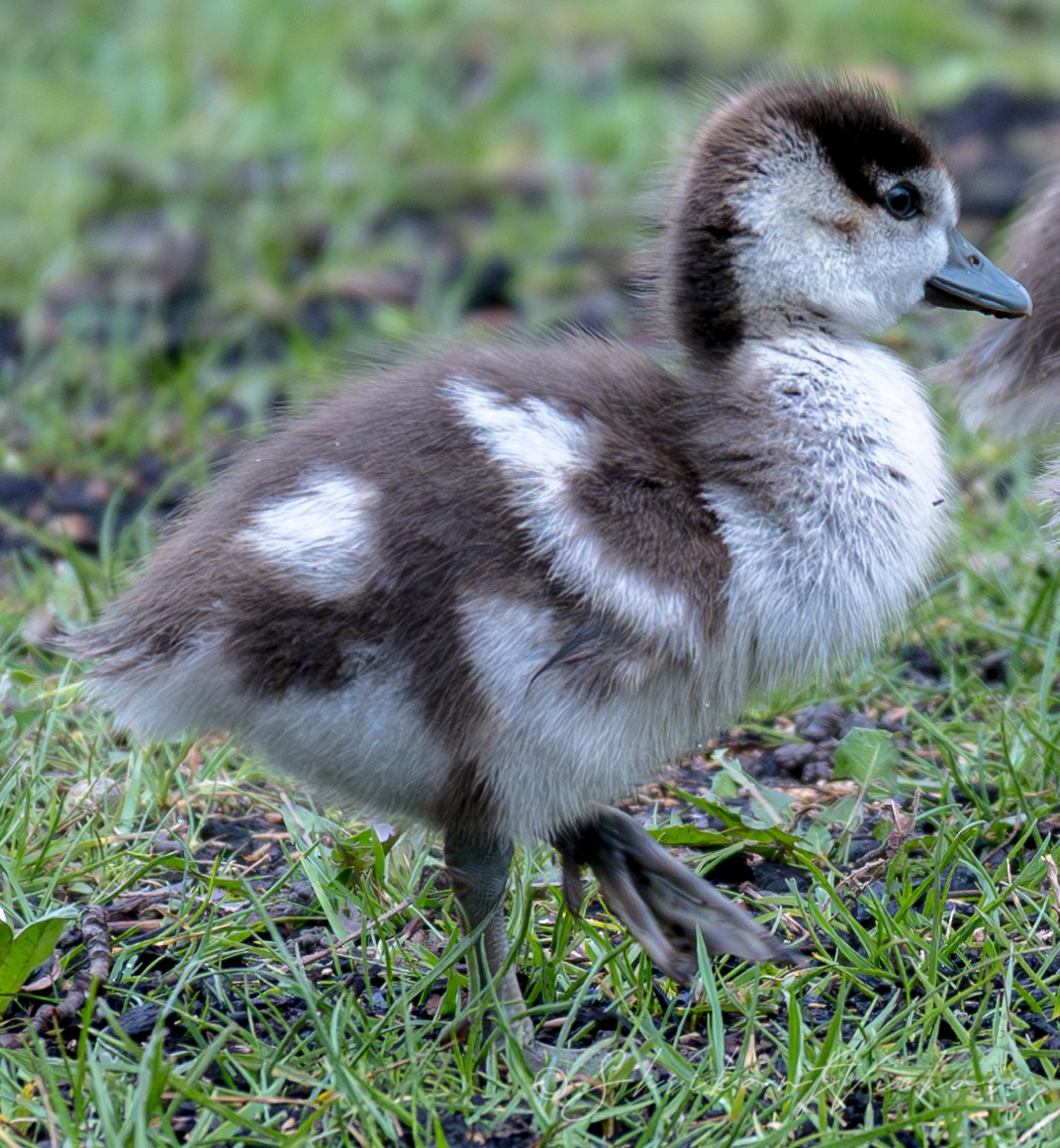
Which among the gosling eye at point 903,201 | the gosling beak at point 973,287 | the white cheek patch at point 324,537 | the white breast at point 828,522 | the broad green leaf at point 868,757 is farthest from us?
the broad green leaf at point 868,757

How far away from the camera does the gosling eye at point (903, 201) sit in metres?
2.55

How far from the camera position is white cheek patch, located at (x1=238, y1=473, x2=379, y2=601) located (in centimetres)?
222

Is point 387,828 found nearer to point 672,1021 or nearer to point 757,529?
point 672,1021

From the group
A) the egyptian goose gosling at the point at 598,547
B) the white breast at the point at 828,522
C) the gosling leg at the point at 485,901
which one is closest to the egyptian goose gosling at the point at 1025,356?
the egyptian goose gosling at the point at 598,547

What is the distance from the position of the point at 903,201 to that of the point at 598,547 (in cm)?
75

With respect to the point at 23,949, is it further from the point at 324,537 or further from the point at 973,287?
the point at 973,287

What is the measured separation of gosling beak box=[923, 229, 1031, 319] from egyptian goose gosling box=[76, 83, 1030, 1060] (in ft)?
0.22

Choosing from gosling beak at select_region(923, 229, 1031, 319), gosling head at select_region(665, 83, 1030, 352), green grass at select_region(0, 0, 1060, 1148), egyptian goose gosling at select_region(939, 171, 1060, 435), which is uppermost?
gosling head at select_region(665, 83, 1030, 352)

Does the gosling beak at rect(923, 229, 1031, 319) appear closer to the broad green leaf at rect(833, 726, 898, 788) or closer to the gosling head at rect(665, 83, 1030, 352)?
the gosling head at rect(665, 83, 1030, 352)

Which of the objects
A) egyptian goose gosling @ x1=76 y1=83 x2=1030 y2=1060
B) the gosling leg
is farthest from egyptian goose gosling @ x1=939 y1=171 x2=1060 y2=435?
the gosling leg

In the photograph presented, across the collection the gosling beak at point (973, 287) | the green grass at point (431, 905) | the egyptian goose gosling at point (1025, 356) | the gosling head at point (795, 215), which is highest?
the gosling head at point (795, 215)

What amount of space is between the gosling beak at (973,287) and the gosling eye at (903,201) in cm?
12

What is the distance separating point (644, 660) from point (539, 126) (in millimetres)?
4827

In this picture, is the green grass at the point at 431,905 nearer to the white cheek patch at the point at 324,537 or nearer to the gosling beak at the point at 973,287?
the white cheek patch at the point at 324,537
